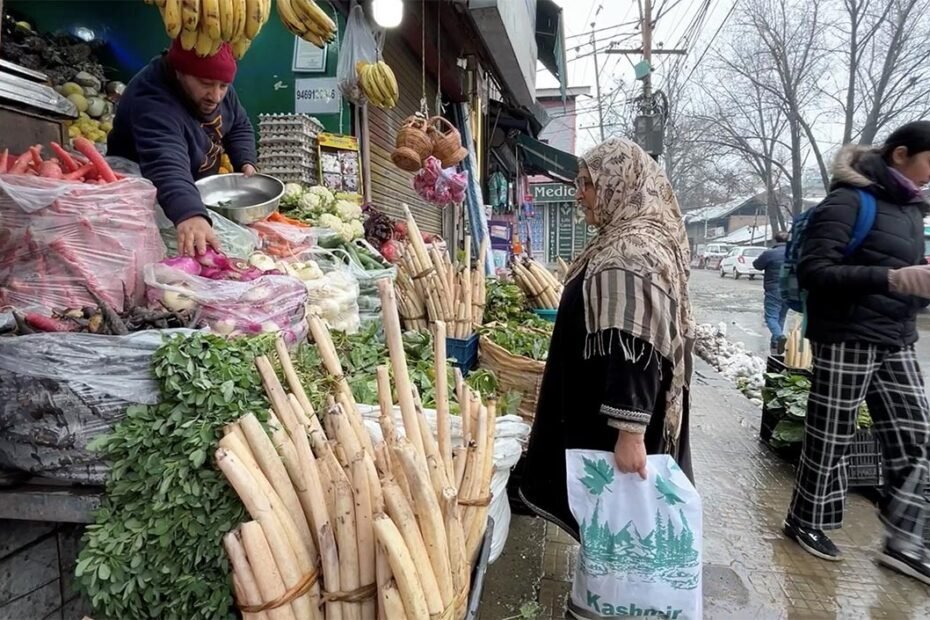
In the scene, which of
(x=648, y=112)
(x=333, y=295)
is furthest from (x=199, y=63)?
(x=648, y=112)

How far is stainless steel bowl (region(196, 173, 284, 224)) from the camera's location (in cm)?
278

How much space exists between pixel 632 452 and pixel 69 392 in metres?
1.79

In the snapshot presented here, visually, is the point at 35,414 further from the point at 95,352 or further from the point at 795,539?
the point at 795,539

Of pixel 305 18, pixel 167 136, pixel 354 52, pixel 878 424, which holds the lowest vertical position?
pixel 878 424

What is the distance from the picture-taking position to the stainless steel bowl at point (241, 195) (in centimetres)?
278

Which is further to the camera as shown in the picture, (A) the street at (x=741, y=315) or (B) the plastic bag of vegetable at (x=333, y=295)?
(A) the street at (x=741, y=315)

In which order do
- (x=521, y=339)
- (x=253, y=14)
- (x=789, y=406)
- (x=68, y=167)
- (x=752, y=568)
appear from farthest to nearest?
(x=789, y=406)
(x=521, y=339)
(x=752, y=568)
(x=253, y=14)
(x=68, y=167)

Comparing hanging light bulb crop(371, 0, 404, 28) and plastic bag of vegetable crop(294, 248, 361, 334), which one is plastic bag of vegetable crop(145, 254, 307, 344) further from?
hanging light bulb crop(371, 0, 404, 28)

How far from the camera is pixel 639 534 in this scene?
186cm

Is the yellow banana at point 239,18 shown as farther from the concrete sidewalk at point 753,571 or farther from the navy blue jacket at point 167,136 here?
the concrete sidewalk at point 753,571

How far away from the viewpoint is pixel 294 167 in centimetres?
484

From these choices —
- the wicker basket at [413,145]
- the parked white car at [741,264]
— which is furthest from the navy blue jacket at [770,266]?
the parked white car at [741,264]

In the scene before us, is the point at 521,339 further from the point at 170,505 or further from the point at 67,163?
the point at 67,163

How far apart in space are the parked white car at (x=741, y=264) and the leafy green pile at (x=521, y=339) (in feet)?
91.2
